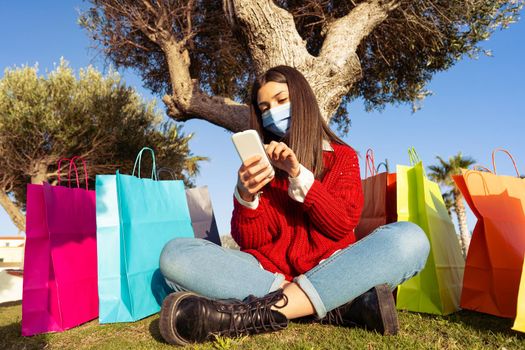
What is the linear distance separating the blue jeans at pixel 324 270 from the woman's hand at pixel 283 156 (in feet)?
1.60

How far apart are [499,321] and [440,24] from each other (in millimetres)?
6077

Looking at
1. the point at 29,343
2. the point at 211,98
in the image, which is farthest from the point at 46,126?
the point at 29,343

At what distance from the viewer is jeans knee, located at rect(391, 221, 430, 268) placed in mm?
1965

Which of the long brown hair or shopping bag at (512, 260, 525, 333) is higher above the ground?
the long brown hair

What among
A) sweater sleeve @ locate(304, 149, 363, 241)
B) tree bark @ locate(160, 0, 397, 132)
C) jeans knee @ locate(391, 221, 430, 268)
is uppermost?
tree bark @ locate(160, 0, 397, 132)

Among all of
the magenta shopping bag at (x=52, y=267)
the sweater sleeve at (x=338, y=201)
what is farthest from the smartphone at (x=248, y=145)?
the magenta shopping bag at (x=52, y=267)

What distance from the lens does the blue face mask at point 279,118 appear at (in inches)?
95.3

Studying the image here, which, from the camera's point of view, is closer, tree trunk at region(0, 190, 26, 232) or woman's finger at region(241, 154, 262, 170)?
woman's finger at region(241, 154, 262, 170)

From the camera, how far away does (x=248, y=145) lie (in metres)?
1.81

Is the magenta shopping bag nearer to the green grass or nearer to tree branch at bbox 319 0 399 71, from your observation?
the green grass

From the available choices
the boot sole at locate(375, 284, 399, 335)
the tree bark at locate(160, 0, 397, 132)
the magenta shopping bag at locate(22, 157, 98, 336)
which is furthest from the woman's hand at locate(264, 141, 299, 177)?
the tree bark at locate(160, 0, 397, 132)

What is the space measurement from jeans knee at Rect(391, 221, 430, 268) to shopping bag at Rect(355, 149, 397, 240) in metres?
0.72

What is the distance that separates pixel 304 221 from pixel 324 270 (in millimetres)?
417

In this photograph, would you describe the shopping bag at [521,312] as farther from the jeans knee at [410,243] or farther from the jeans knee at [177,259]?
the jeans knee at [177,259]
